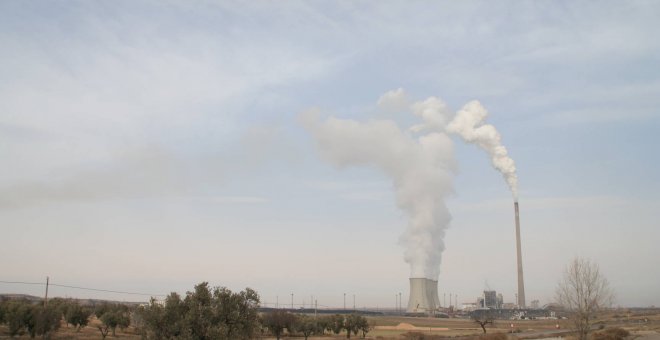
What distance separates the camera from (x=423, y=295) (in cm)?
11456

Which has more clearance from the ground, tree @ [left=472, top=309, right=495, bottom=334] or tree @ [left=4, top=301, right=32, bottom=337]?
tree @ [left=4, top=301, right=32, bottom=337]

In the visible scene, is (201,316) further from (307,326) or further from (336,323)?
(336,323)

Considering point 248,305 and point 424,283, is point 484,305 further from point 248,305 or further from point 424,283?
point 248,305

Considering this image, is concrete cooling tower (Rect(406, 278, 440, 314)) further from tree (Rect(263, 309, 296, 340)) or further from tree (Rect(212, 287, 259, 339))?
tree (Rect(212, 287, 259, 339))

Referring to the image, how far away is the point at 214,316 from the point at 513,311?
14783 centimetres

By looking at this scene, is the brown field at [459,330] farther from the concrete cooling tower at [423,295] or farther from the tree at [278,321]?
the concrete cooling tower at [423,295]

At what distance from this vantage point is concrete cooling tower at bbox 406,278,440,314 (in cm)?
11362

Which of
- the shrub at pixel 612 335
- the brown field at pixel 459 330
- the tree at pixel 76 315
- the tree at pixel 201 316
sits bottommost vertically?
the brown field at pixel 459 330

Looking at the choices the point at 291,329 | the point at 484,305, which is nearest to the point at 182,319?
the point at 291,329

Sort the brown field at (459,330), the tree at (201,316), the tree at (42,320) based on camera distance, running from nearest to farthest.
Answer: the tree at (201,316) < the tree at (42,320) < the brown field at (459,330)

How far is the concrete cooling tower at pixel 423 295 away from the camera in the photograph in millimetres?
113625

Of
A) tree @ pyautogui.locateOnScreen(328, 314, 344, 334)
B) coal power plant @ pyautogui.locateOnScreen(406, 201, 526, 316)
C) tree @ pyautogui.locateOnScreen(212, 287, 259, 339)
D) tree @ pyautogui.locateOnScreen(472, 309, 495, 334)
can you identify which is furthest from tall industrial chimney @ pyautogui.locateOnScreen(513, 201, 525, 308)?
tree @ pyautogui.locateOnScreen(212, 287, 259, 339)

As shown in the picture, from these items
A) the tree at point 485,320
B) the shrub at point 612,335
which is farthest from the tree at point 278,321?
the shrub at point 612,335

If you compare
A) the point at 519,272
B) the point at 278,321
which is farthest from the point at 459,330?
the point at 519,272
